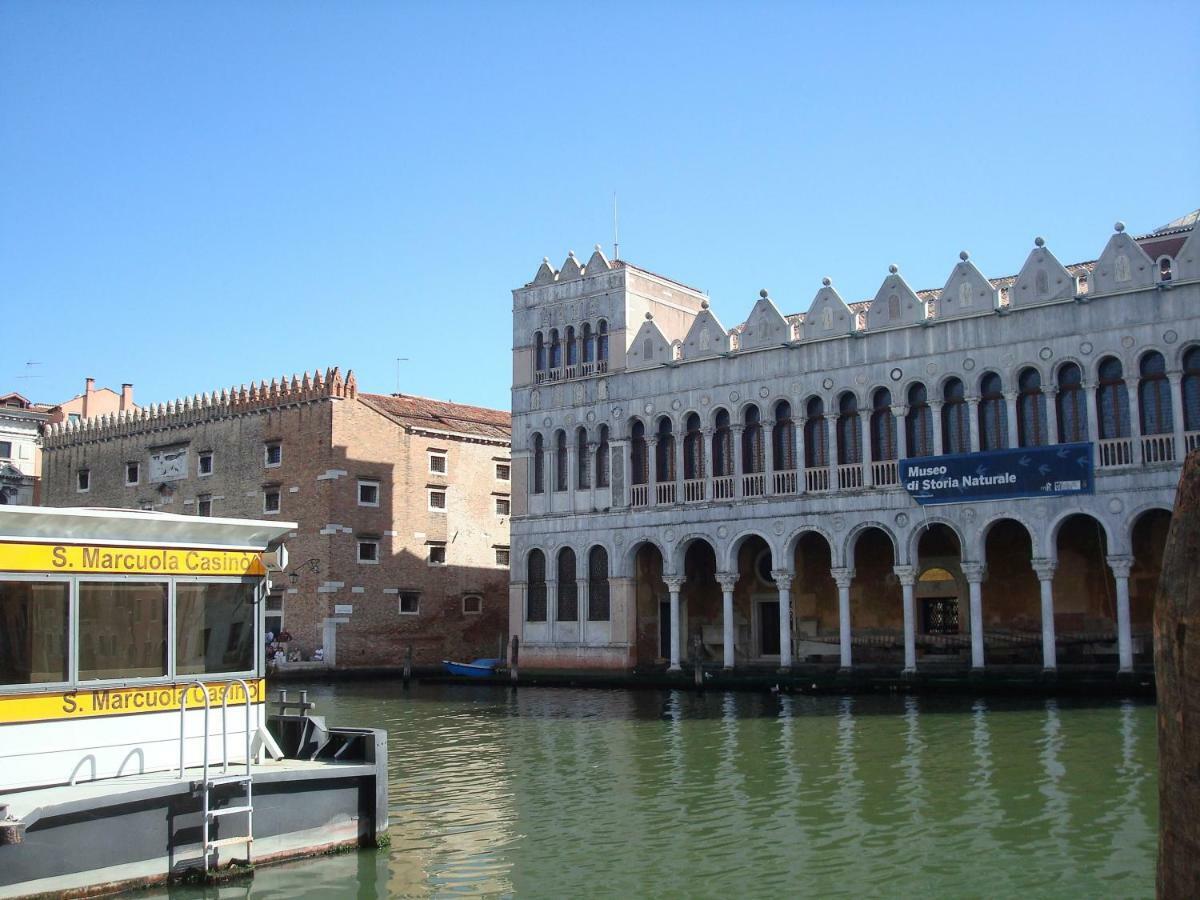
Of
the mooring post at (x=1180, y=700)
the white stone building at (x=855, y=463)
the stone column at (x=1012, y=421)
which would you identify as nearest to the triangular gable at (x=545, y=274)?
the white stone building at (x=855, y=463)

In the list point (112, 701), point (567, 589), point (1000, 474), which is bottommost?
point (112, 701)

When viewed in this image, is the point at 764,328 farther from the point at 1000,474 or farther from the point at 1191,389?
the point at 1191,389

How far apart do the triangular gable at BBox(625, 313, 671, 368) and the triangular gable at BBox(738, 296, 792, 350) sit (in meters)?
2.24

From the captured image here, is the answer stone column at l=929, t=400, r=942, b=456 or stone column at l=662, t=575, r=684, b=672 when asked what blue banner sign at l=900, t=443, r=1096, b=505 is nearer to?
stone column at l=929, t=400, r=942, b=456

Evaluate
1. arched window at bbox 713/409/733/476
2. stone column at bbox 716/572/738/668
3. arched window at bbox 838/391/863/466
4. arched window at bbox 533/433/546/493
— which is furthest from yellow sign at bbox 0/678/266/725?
arched window at bbox 533/433/546/493

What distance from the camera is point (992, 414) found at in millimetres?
27094

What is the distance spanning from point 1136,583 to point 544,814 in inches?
739

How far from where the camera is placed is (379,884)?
30.9 feet

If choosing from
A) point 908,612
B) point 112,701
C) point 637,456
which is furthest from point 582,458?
point 112,701

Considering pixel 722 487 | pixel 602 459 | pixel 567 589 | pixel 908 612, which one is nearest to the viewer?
pixel 908 612

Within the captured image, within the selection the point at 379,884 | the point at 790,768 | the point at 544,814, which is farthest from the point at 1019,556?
the point at 379,884

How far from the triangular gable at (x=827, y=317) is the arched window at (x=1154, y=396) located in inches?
258

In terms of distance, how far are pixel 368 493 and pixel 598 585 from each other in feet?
27.4

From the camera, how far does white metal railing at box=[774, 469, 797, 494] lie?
2991 centimetres
